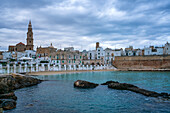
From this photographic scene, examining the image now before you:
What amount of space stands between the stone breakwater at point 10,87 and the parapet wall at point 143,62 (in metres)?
56.1

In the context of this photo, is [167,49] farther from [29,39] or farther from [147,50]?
[29,39]

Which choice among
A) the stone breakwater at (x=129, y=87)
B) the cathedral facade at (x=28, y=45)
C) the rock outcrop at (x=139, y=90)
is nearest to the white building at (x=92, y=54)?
the cathedral facade at (x=28, y=45)

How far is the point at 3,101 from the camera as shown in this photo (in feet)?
51.6

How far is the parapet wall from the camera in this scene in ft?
240

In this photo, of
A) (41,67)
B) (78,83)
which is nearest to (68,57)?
(41,67)

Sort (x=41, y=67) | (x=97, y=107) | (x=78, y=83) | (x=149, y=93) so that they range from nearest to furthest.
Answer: (x=97, y=107) < (x=149, y=93) < (x=78, y=83) < (x=41, y=67)

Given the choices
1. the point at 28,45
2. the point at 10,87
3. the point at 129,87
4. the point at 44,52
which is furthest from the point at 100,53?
the point at 10,87

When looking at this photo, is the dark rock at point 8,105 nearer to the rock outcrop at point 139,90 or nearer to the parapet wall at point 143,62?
the rock outcrop at point 139,90

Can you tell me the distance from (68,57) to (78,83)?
45.2m

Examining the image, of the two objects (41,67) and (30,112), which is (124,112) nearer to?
(30,112)

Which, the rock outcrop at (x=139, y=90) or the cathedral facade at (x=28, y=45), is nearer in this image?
the rock outcrop at (x=139, y=90)

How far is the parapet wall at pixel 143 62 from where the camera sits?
73.0m

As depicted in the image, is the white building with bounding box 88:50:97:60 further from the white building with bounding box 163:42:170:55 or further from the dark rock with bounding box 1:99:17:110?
the dark rock with bounding box 1:99:17:110

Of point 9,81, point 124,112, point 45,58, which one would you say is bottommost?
point 124,112
